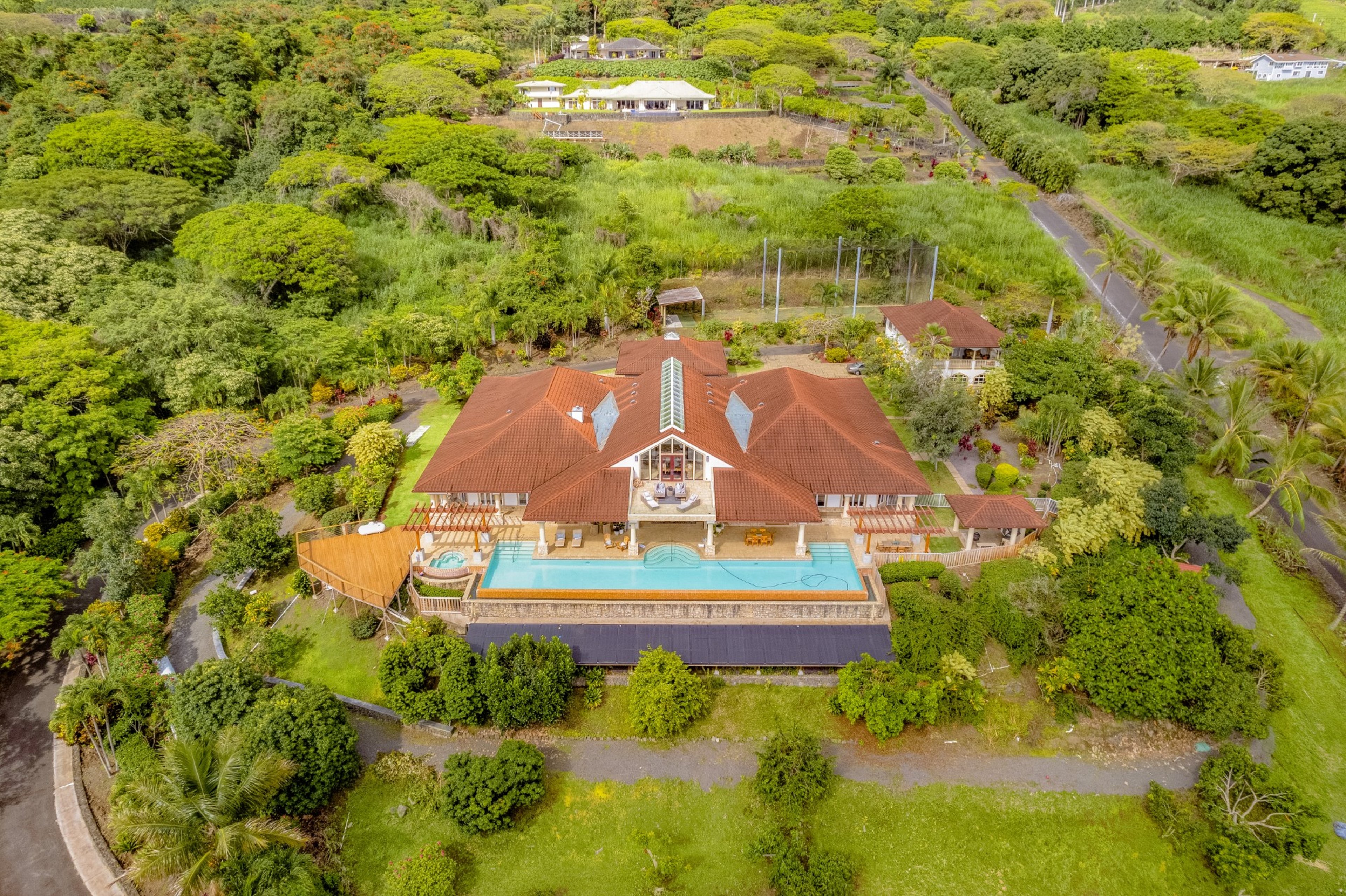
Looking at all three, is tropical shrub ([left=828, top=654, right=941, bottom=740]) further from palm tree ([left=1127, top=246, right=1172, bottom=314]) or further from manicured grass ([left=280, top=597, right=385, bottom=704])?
palm tree ([left=1127, top=246, right=1172, bottom=314])

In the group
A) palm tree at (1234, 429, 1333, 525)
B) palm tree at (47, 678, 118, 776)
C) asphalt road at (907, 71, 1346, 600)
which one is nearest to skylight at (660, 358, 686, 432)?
palm tree at (47, 678, 118, 776)

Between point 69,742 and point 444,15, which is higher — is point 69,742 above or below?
below

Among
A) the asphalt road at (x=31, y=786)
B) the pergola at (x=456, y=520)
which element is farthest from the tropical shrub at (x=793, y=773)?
the asphalt road at (x=31, y=786)

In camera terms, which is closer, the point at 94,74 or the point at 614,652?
the point at 614,652

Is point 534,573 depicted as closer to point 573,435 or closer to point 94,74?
point 573,435

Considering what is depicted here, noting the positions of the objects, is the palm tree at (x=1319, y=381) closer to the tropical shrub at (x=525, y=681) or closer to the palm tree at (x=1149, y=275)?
the palm tree at (x=1149, y=275)

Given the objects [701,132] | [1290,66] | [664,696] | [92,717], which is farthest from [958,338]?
[1290,66]

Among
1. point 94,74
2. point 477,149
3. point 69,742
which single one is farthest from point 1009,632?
point 94,74
